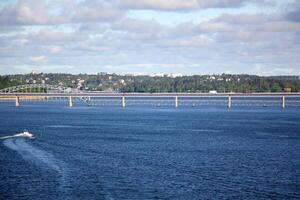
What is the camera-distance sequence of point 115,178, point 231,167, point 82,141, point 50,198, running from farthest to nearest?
1. point 82,141
2. point 231,167
3. point 115,178
4. point 50,198

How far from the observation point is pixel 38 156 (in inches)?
2539

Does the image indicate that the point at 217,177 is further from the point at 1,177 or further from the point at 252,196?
the point at 1,177

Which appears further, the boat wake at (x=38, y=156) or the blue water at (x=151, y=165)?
the boat wake at (x=38, y=156)

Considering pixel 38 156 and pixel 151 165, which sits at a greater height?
pixel 38 156

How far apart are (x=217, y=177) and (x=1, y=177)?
1831cm

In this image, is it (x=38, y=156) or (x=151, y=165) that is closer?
(x=151, y=165)

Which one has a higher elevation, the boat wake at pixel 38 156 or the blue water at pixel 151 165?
the boat wake at pixel 38 156

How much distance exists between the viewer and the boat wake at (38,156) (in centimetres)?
5150

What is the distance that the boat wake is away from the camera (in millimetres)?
51500

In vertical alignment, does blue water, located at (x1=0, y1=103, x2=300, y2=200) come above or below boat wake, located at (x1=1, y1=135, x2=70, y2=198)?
below

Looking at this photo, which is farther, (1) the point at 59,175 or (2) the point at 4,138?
(2) the point at 4,138

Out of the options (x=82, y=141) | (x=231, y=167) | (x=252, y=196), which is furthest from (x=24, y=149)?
(x=252, y=196)

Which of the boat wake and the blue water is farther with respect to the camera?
the boat wake

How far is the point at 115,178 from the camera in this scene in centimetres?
5050
